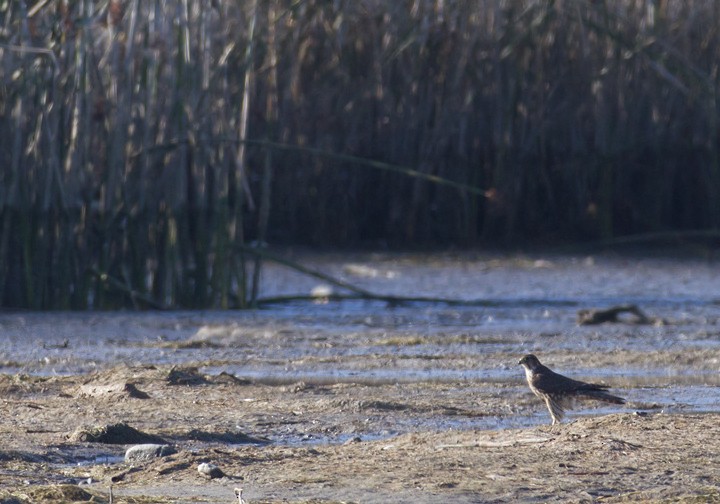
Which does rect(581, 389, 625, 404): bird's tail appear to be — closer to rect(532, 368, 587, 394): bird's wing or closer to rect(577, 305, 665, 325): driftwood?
rect(532, 368, 587, 394): bird's wing

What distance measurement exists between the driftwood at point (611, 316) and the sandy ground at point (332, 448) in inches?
110

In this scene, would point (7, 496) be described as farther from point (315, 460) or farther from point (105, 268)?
point (105, 268)

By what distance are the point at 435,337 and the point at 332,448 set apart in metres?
3.59

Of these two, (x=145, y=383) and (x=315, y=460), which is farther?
(x=145, y=383)

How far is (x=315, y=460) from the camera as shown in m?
4.52

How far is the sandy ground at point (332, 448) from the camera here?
411 centimetres

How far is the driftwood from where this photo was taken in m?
9.01

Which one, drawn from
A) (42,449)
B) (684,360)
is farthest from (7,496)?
(684,360)

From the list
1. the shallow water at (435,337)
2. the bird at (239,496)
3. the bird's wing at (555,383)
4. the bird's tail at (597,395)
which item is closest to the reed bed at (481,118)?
the shallow water at (435,337)

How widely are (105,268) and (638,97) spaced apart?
593cm

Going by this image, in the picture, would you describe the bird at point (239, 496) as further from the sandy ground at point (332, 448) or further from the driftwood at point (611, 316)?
the driftwood at point (611, 316)

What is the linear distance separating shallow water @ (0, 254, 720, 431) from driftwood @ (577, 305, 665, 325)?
0.31 feet

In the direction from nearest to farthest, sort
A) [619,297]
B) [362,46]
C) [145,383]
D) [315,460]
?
[315,460], [145,383], [619,297], [362,46]

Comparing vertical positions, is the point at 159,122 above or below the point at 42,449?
above
